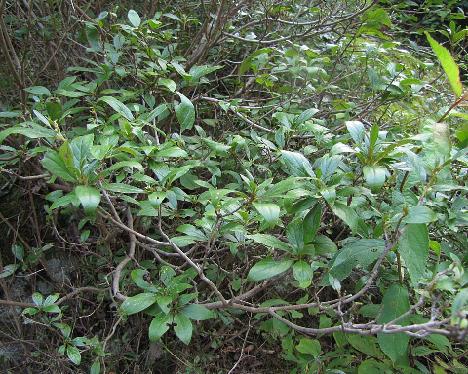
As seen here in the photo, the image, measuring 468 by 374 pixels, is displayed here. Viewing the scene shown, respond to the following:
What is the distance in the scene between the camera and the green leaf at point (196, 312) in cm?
133

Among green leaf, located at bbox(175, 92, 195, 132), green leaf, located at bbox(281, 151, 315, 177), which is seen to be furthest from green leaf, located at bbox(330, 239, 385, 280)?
green leaf, located at bbox(175, 92, 195, 132)

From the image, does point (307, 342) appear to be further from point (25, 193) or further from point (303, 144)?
point (25, 193)

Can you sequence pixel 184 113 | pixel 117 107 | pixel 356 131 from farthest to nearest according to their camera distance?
pixel 184 113
pixel 117 107
pixel 356 131

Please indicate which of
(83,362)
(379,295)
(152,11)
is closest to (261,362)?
(379,295)

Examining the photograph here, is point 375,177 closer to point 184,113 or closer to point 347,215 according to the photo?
point 347,215

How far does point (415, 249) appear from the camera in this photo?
1081 millimetres

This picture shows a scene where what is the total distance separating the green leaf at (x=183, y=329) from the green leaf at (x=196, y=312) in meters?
0.02

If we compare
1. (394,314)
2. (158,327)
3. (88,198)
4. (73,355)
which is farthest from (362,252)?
(73,355)

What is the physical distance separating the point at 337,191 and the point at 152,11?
181cm

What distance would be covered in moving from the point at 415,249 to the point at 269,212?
38 cm

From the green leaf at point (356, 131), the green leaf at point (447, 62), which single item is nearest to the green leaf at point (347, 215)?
the green leaf at point (356, 131)

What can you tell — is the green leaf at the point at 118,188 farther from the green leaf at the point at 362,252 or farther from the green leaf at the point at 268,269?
the green leaf at the point at 362,252

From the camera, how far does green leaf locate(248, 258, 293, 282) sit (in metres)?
1.14

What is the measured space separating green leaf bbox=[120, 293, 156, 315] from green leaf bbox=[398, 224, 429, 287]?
0.75m
